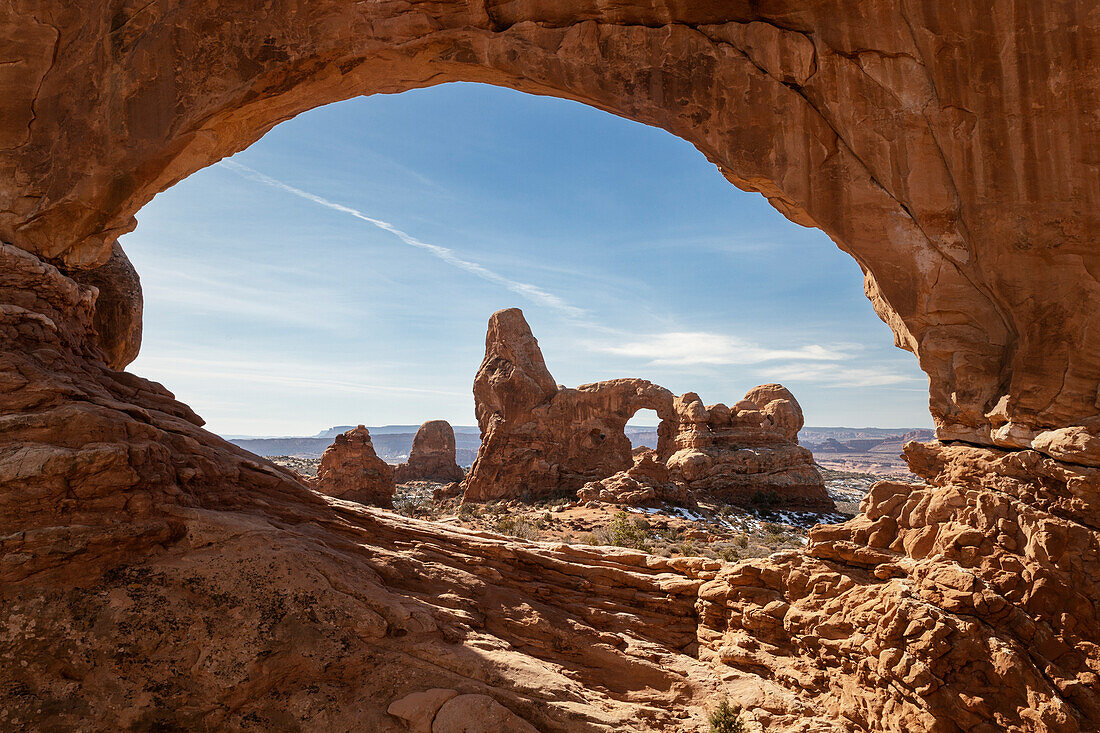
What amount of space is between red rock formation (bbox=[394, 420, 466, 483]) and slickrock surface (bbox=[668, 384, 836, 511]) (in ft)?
84.3

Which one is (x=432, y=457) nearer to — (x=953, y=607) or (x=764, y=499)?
(x=764, y=499)

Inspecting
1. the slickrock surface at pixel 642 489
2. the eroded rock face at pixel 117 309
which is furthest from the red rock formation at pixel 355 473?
the eroded rock face at pixel 117 309

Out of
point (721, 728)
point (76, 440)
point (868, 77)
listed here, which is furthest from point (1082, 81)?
point (76, 440)

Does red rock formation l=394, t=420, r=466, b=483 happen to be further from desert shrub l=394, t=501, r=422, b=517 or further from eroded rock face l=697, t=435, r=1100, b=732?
eroded rock face l=697, t=435, r=1100, b=732

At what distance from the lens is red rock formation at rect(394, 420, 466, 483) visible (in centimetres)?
5266

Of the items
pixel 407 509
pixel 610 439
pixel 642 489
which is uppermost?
pixel 610 439

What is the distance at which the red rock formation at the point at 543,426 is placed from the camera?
1357 inches

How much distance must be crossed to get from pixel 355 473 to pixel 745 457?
20.4 meters

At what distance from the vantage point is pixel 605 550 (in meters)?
7.86

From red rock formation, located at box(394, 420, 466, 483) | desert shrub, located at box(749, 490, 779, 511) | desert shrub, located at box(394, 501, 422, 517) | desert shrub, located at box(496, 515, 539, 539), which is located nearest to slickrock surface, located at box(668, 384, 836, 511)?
desert shrub, located at box(749, 490, 779, 511)

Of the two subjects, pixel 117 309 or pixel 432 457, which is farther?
pixel 432 457

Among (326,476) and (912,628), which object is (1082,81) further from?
(326,476)

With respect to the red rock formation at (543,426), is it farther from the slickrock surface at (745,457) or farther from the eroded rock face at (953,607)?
the eroded rock face at (953,607)

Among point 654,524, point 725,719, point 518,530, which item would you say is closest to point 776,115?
point 725,719
